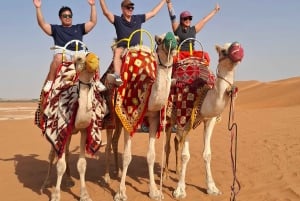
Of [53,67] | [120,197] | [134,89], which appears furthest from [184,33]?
[120,197]

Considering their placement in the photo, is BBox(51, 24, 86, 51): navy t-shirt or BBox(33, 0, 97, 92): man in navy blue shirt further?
BBox(51, 24, 86, 51): navy t-shirt

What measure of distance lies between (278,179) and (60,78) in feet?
13.2

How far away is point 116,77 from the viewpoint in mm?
5770

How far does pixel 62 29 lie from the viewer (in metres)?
6.36

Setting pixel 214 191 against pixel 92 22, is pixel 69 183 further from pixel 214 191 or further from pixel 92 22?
pixel 92 22

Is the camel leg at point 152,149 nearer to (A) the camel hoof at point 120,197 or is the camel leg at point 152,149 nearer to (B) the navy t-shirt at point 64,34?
(A) the camel hoof at point 120,197

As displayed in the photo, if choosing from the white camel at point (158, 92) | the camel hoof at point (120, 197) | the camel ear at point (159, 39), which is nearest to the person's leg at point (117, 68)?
the white camel at point (158, 92)

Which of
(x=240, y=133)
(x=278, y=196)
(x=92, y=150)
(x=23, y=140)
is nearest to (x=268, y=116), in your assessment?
(x=240, y=133)

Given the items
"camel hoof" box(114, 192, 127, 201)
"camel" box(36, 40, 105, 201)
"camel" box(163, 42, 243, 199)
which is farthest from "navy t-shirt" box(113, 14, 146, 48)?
"camel hoof" box(114, 192, 127, 201)

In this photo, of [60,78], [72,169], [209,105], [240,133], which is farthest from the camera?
[240,133]

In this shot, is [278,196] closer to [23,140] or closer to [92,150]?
[92,150]

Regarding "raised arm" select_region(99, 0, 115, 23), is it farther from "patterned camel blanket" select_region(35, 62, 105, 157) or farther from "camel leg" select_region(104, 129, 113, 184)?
"camel leg" select_region(104, 129, 113, 184)

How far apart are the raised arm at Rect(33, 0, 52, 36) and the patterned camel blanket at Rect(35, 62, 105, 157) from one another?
69 centimetres

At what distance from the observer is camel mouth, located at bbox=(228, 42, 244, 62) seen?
491 cm
